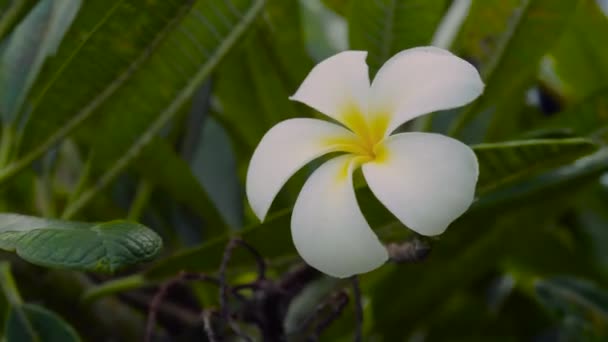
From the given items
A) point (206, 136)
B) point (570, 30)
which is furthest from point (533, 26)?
point (206, 136)

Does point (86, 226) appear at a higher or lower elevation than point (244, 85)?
higher

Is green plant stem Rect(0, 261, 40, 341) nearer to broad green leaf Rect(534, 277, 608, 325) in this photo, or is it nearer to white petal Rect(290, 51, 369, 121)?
white petal Rect(290, 51, 369, 121)

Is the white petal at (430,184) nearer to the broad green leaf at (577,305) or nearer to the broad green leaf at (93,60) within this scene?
the broad green leaf at (93,60)

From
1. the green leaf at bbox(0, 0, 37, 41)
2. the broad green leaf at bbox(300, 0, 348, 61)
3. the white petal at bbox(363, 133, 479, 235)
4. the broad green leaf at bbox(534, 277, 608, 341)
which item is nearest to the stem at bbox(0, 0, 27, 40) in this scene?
the green leaf at bbox(0, 0, 37, 41)

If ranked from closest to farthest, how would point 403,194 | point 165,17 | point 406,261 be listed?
point 403,194, point 406,261, point 165,17

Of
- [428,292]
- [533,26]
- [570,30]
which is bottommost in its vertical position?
[428,292]

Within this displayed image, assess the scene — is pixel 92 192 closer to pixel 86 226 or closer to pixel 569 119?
pixel 86 226
